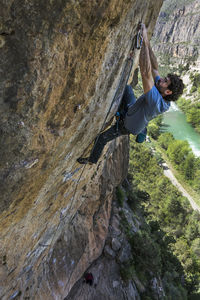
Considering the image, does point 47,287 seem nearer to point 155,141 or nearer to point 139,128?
point 139,128

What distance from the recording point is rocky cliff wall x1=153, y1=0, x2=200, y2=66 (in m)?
104

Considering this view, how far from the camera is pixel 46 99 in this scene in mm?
2295

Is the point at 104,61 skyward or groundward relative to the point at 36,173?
skyward

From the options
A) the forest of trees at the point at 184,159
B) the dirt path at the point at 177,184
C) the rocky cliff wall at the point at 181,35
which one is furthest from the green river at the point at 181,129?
the rocky cliff wall at the point at 181,35

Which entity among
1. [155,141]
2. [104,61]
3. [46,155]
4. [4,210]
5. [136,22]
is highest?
[136,22]

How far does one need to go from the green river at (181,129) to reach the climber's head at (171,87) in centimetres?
3964

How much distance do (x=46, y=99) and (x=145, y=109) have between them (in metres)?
1.43

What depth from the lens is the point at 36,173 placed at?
2.77 m

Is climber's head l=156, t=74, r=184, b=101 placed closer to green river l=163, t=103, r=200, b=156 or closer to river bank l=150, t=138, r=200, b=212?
river bank l=150, t=138, r=200, b=212

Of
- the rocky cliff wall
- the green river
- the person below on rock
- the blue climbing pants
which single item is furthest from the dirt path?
the rocky cliff wall

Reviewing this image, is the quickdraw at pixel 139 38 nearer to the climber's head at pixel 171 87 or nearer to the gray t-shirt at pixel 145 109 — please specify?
the gray t-shirt at pixel 145 109

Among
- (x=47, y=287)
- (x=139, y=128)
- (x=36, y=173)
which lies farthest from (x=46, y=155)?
(x=47, y=287)

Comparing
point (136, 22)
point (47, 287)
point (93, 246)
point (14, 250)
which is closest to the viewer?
point (136, 22)

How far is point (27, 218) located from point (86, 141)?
1.57 m
